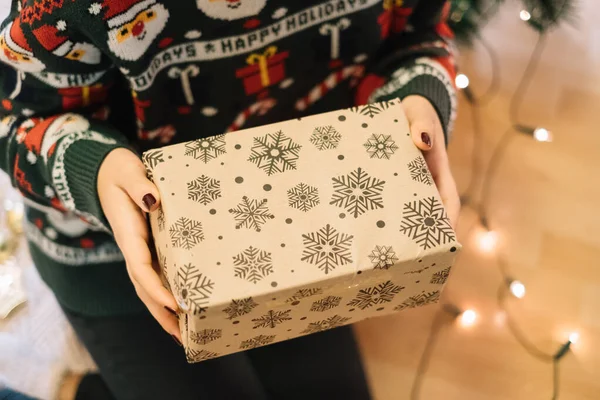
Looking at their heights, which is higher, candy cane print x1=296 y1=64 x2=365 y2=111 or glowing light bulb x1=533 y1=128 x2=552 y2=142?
candy cane print x1=296 y1=64 x2=365 y2=111

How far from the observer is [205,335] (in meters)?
0.48

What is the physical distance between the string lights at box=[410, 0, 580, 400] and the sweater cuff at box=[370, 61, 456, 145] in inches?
12.5

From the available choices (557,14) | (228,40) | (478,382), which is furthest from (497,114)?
(228,40)

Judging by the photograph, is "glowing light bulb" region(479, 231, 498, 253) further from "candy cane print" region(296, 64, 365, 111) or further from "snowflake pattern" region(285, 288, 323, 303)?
"snowflake pattern" region(285, 288, 323, 303)

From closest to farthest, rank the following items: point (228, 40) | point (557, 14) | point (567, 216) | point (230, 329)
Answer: point (230, 329), point (228, 40), point (557, 14), point (567, 216)

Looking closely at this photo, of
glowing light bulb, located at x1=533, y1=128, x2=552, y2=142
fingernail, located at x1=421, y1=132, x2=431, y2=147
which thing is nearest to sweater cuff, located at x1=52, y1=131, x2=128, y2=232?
fingernail, located at x1=421, y1=132, x2=431, y2=147

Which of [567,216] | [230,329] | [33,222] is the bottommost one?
[567,216]

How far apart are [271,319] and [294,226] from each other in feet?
0.28

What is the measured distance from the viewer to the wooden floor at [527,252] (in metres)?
1.01

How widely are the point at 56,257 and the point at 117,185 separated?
0.29 m

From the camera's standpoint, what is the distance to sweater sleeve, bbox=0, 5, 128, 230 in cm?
58

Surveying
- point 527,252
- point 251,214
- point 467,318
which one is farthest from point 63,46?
point 527,252

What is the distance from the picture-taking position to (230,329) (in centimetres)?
48

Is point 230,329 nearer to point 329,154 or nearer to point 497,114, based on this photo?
point 329,154
